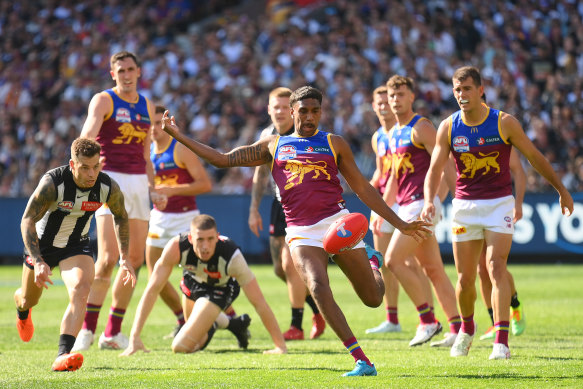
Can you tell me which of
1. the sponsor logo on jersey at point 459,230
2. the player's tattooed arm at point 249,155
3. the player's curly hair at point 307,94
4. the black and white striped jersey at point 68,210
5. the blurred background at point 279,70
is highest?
the blurred background at point 279,70

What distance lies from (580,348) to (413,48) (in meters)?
15.4

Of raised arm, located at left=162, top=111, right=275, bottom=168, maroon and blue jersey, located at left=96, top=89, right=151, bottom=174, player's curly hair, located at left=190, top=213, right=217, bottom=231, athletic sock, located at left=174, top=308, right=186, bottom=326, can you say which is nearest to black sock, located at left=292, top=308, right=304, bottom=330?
athletic sock, located at left=174, top=308, right=186, bottom=326

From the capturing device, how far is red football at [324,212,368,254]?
21.9 ft

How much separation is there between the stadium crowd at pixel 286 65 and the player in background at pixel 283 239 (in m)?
9.43

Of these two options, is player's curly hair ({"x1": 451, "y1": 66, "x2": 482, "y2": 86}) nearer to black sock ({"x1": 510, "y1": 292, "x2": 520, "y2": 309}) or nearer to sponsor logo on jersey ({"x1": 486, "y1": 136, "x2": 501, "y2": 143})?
sponsor logo on jersey ({"x1": 486, "y1": 136, "x2": 501, "y2": 143})

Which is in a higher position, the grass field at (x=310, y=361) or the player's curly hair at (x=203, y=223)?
Result: the player's curly hair at (x=203, y=223)

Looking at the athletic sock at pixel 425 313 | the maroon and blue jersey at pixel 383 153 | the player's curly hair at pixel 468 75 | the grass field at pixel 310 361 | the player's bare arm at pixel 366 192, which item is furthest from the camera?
the maroon and blue jersey at pixel 383 153

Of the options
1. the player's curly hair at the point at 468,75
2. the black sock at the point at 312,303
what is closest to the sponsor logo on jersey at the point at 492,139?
the player's curly hair at the point at 468,75

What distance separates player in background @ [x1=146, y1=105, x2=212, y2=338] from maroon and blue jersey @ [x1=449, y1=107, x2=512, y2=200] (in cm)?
347

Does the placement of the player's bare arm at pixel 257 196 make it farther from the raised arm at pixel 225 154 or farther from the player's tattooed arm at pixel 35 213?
the player's tattooed arm at pixel 35 213

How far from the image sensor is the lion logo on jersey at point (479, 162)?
7848 mm

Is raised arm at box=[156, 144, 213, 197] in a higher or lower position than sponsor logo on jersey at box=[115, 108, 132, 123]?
lower

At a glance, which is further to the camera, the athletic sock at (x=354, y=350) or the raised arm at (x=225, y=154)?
the raised arm at (x=225, y=154)

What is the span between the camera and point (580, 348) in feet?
26.9
